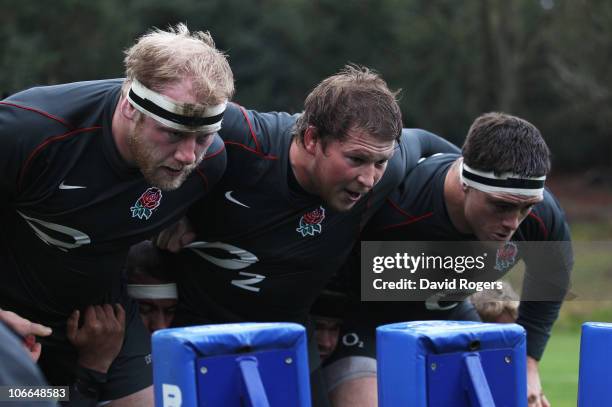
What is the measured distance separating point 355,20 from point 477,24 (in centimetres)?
491

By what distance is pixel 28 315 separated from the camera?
4.61 m

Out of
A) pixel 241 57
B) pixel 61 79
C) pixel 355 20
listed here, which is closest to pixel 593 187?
pixel 355 20

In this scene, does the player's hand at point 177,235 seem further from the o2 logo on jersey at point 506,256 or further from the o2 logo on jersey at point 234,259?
the o2 logo on jersey at point 506,256

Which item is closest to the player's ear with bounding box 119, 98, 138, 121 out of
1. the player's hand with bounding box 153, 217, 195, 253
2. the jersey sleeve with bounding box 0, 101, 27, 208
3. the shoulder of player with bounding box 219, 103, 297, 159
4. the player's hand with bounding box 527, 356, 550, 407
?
the jersey sleeve with bounding box 0, 101, 27, 208

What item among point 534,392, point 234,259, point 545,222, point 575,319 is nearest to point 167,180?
point 234,259

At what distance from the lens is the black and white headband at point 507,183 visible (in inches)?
196

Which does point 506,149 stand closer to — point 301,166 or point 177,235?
point 301,166

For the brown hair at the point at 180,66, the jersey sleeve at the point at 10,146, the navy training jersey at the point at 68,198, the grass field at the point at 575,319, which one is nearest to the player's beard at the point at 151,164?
the navy training jersey at the point at 68,198

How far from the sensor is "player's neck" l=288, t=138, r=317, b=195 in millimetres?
4675

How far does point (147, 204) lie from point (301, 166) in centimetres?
75

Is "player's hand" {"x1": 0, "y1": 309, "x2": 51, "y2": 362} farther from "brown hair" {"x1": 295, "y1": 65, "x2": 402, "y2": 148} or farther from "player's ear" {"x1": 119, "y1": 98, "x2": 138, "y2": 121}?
"brown hair" {"x1": 295, "y1": 65, "x2": 402, "y2": 148}

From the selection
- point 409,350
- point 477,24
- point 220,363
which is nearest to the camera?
point 220,363

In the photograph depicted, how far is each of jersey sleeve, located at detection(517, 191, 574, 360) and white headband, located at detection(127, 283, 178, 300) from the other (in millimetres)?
1891

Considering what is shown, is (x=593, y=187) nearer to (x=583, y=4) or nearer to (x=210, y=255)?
(x=583, y=4)
